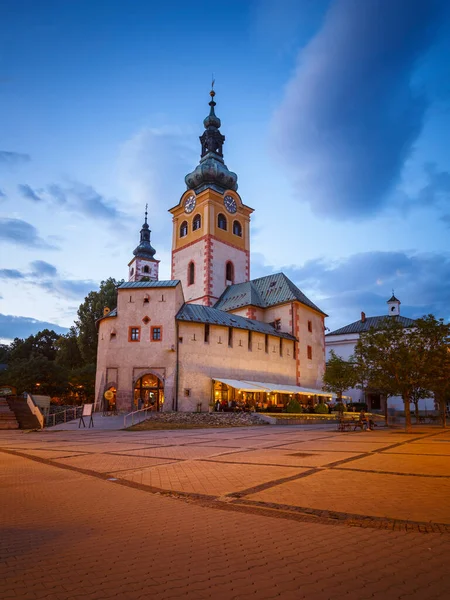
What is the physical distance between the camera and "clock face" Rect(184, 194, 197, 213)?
190 feet

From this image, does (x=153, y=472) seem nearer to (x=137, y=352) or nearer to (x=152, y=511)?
(x=152, y=511)

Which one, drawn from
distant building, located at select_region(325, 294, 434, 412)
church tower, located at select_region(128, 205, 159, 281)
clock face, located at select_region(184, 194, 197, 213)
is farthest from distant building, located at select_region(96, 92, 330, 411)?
church tower, located at select_region(128, 205, 159, 281)

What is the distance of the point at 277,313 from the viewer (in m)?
50.3

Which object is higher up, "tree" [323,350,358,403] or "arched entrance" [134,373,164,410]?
"tree" [323,350,358,403]

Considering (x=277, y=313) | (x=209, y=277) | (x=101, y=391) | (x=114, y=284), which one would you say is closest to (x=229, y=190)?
(x=209, y=277)

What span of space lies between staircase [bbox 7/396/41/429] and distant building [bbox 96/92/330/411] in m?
5.45

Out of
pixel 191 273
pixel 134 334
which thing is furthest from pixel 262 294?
pixel 134 334

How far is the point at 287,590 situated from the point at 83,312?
2475 inches

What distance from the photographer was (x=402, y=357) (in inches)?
1033

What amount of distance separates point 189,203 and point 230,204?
5.25m

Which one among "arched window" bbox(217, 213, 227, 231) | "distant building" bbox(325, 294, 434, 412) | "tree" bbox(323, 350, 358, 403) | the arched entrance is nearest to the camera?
the arched entrance

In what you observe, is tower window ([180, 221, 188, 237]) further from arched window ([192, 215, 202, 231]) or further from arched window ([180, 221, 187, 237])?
arched window ([192, 215, 202, 231])

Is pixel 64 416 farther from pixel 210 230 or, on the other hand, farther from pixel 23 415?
pixel 210 230

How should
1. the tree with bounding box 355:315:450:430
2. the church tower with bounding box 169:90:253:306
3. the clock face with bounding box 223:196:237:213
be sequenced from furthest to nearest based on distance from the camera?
the clock face with bounding box 223:196:237:213, the church tower with bounding box 169:90:253:306, the tree with bounding box 355:315:450:430
